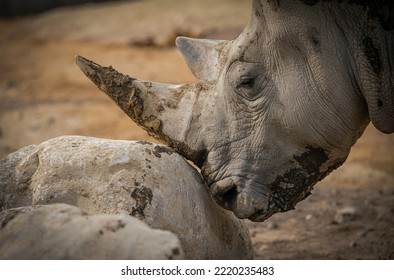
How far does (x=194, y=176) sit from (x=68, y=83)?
5926 mm

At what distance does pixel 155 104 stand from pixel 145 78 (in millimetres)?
5188

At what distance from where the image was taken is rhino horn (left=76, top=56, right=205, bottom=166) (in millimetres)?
3803

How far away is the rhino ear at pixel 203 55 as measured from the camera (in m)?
3.99

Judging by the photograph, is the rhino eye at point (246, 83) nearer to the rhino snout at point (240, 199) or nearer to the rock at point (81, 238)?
the rhino snout at point (240, 199)

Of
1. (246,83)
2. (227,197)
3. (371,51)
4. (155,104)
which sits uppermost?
(371,51)

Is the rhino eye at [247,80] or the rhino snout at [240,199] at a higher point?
the rhino eye at [247,80]

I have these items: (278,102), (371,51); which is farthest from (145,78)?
(371,51)

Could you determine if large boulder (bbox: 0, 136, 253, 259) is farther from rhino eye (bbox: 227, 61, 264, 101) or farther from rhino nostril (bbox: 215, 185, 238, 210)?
rhino eye (bbox: 227, 61, 264, 101)

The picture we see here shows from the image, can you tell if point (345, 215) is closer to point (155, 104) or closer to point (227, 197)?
point (227, 197)

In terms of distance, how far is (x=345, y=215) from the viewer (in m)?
5.39

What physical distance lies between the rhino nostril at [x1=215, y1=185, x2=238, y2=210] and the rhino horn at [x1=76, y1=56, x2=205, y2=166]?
0.70 feet

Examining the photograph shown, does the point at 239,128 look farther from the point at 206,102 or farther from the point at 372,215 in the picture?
the point at 372,215

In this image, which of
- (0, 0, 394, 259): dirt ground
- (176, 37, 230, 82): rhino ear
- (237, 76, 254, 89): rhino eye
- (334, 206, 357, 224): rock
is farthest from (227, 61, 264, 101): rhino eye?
(334, 206, 357, 224): rock

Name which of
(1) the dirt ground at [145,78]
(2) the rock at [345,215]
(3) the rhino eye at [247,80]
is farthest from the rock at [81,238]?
(2) the rock at [345,215]
